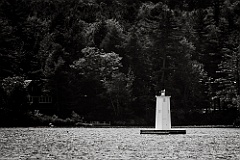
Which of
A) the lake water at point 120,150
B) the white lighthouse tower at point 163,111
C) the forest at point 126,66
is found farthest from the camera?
the forest at point 126,66

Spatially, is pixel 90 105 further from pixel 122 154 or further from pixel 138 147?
pixel 122 154

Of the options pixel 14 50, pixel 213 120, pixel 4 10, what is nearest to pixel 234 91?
pixel 213 120

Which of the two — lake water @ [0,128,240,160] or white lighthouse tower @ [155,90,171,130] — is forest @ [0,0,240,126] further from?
lake water @ [0,128,240,160]

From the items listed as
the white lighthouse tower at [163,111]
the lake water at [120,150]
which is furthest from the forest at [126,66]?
the lake water at [120,150]

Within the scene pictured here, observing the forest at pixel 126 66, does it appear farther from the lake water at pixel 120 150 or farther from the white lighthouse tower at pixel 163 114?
the lake water at pixel 120 150

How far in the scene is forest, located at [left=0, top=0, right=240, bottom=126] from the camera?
129 m

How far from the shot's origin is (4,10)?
6348 inches

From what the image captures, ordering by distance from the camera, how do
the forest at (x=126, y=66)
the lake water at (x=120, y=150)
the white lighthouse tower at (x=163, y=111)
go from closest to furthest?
the lake water at (x=120, y=150) < the white lighthouse tower at (x=163, y=111) < the forest at (x=126, y=66)

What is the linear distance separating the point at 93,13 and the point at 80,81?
39392 mm

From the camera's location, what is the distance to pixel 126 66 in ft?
458

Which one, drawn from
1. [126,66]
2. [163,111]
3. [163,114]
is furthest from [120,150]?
[126,66]

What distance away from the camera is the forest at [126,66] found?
128875mm

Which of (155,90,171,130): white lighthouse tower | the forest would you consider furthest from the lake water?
the forest

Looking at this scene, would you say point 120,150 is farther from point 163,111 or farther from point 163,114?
point 163,114
